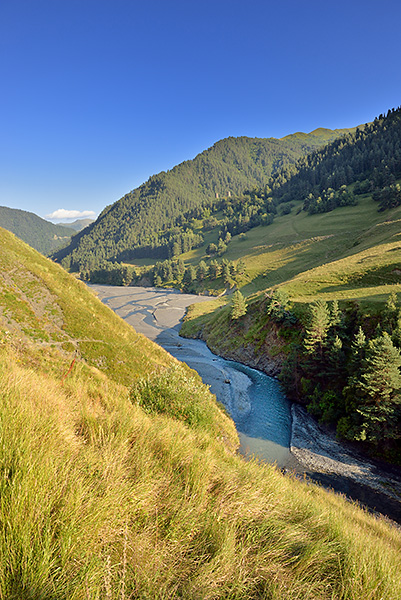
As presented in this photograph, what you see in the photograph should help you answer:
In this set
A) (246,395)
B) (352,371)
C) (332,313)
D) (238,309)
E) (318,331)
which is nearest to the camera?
(352,371)

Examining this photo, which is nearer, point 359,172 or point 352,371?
point 352,371

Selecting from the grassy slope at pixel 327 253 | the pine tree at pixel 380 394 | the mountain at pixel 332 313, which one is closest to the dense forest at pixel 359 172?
the mountain at pixel 332 313

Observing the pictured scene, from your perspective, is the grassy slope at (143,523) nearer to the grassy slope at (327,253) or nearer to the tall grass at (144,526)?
the tall grass at (144,526)

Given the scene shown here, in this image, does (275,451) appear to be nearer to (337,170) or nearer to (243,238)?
(243,238)

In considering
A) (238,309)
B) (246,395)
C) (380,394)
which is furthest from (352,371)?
(238,309)

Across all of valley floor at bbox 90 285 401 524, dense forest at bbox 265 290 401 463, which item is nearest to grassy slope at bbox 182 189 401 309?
dense forest at bbox 265 290 401 463

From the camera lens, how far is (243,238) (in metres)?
163

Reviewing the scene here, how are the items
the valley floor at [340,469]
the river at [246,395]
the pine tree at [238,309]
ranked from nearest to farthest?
1. the valley floor at [340,469]
2. the river at [246,395]
3. the pine tree at [238,309]

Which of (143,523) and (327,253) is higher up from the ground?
(327,253)

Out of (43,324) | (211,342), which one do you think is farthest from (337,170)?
(43,324)

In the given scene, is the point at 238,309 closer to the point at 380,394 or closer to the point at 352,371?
the point at 352,371

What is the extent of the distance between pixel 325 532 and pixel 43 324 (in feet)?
63.7

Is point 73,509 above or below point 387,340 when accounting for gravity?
above

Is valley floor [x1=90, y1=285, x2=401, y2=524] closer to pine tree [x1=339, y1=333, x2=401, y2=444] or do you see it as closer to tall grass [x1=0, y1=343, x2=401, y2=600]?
pine tree [x1=339, y1=333, x2=401, y2=444]
